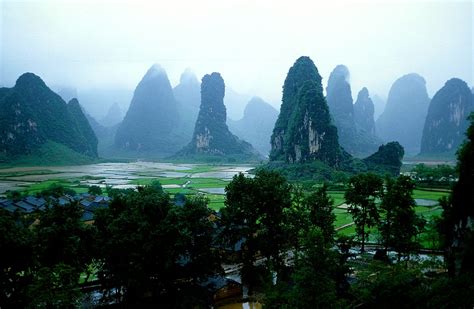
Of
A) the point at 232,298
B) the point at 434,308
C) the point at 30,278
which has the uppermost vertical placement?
the point at 434,308

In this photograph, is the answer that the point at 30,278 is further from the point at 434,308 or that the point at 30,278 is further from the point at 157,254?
the point at 434,308

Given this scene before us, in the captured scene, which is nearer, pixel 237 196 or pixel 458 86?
pixel 237 196

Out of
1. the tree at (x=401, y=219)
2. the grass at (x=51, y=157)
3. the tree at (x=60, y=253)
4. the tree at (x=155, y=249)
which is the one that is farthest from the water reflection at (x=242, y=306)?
the grass at (x=51, y=157)

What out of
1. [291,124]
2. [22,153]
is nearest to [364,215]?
[291,124]

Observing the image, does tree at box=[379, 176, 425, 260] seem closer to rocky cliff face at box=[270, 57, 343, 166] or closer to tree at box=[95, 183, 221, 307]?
tree at box=[95, 183, 221, 307]

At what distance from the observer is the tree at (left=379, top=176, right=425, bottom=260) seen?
19.4 metres

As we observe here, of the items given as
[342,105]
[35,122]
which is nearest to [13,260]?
[35,122]

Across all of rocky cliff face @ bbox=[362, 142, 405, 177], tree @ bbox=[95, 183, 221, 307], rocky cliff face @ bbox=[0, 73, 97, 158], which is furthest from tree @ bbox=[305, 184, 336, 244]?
rocky cliff face @ bbox=[0, 73, 97, 158]

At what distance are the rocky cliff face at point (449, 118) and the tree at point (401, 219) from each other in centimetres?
13649

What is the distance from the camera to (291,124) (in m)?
99.8

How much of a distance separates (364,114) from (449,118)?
50.9 m

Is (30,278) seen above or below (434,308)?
below

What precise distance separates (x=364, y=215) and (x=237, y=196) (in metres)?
10.1

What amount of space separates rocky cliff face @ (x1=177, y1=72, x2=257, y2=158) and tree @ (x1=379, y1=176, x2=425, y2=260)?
415 feet
